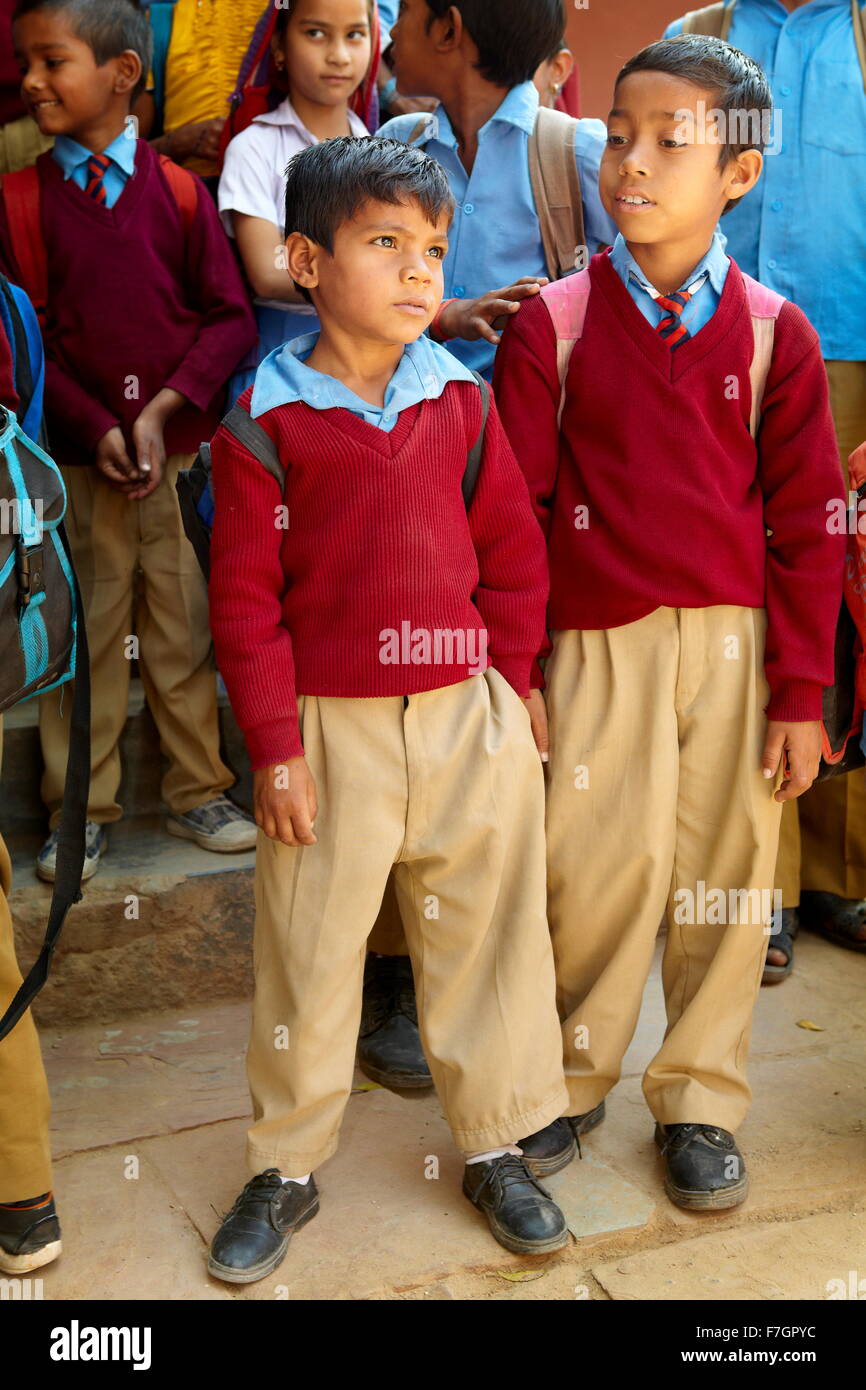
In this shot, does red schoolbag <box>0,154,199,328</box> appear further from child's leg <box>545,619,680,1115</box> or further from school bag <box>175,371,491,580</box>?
child's leg <box>545,619,680,1115</box>

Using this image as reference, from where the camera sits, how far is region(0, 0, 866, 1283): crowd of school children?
85.9 inches

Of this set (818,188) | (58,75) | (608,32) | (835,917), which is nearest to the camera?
(58,75)

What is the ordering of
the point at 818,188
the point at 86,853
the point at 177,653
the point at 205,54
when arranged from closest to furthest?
the point at 818,188
the point at 86,853
the point at 177,653
the point at 205,54

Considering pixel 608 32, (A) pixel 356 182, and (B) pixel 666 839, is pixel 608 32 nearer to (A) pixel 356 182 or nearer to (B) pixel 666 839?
(A) pixel 356 182

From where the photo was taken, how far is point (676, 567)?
2336mm

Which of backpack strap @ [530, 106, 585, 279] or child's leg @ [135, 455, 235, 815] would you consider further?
child's leg @ [135, 455, 235, 815]

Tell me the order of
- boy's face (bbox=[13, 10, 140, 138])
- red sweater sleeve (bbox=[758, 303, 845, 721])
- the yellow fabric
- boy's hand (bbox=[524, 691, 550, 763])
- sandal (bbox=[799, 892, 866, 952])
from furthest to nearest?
the yellow fabric
sandal (bbox=[799, 892, 866, 952])
boy's face (bbox=[13, 10, 140, 138])
boy's hand (bbox=[524, 691, 550, 763])
red sweater sleeve (bbox=[758, 303, 845, 721])

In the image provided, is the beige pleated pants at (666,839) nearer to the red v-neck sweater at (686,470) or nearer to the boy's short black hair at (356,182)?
the red v-neck sweater at (686,470)

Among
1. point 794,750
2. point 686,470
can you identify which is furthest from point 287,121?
point 794,750

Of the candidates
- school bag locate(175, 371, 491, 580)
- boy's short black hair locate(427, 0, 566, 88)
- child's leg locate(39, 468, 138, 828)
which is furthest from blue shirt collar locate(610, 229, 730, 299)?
child's leg locate(39, 468, 138, 828)

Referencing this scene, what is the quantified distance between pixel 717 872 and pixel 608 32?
153 inches

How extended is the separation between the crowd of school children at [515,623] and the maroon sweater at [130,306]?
574 millimetres

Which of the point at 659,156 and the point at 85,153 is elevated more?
the point at 85,153

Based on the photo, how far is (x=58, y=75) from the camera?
3.01m
